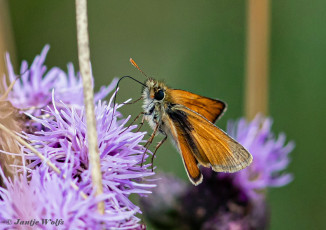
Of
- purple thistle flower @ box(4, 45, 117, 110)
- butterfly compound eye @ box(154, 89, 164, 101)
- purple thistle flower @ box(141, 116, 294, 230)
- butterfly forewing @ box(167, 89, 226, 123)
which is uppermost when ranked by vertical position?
purple thistle flower @ box(4, 45, 117, 110)

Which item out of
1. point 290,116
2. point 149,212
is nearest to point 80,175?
point 149,212

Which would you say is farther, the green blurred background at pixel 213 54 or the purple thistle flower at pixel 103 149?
the green blurred background at pixel 213 54

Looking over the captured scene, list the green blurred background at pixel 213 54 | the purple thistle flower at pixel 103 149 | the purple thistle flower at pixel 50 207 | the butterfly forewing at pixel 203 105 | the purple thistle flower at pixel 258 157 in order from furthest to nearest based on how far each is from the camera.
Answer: the green blurred background at pixel 213 54 → the purple thistle flower at pixel 258 157 → the butterfly forewing at pixel 203 105 → the purple thistle flower at pixel 103 149 → the purple thistle flower at pixel 50 207

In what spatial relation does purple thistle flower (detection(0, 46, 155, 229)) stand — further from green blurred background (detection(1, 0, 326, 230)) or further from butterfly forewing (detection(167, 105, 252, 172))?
green blurred background (detection(1, 0, 326, 230))

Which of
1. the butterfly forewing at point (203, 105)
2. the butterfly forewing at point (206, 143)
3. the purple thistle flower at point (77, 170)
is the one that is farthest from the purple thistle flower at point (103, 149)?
the butterfly forewing at point (203, 105)

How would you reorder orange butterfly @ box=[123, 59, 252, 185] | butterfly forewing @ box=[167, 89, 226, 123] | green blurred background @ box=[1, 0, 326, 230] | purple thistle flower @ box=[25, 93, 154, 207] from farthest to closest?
1. green blurred background @ box=[1, 0, 326, 230]
2. butterfly forewing @ box=[167, 89, 226, 123]
3. orange butterfly @ box=[123, 59, 252, 185]
4. purple thistle flower @ box=[25, 93, 154, 207]

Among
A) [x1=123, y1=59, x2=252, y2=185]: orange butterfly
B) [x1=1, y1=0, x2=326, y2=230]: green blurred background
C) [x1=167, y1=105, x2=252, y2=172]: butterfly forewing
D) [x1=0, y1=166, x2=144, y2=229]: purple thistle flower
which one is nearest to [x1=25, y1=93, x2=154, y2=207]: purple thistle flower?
[x1=0, y1=166, x2=144, y2=229]: purple thistle flower

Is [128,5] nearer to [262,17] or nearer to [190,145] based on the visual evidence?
[262,17]

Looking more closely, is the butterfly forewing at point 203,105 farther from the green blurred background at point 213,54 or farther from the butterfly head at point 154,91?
the green blurred background at point 213,54
